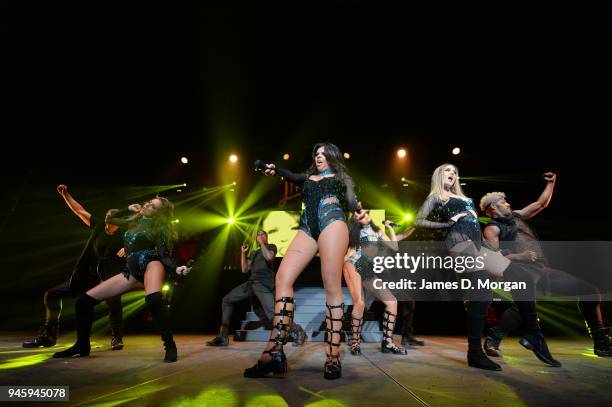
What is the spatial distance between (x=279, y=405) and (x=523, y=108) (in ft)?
30.2

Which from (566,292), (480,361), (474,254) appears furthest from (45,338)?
(566,292)

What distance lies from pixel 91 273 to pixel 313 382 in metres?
3.85

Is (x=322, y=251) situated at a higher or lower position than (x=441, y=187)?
lower

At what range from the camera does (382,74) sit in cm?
895

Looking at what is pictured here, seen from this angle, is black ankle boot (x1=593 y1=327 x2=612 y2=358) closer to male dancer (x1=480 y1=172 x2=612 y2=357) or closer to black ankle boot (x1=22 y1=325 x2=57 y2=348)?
male dancer (x1=480 y1=172 x2=612 y2=357)

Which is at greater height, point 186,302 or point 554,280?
point 554,280

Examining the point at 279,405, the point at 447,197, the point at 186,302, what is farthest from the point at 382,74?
the point at 279,405

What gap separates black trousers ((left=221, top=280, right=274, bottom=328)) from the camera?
5777mm

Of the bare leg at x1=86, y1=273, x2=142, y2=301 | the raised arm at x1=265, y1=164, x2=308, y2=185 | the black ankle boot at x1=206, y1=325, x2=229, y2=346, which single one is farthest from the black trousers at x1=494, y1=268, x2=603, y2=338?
the bare leg at x1=86, y1=273, x2=142, y2=301

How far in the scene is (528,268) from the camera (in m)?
3.93

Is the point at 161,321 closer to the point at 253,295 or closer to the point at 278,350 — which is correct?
the point at 278,350

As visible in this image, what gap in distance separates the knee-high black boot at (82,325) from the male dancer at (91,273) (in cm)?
89

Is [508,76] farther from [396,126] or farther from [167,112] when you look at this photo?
[167,112]

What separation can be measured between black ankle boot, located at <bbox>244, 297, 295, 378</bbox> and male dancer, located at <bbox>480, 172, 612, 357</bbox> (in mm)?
2318
